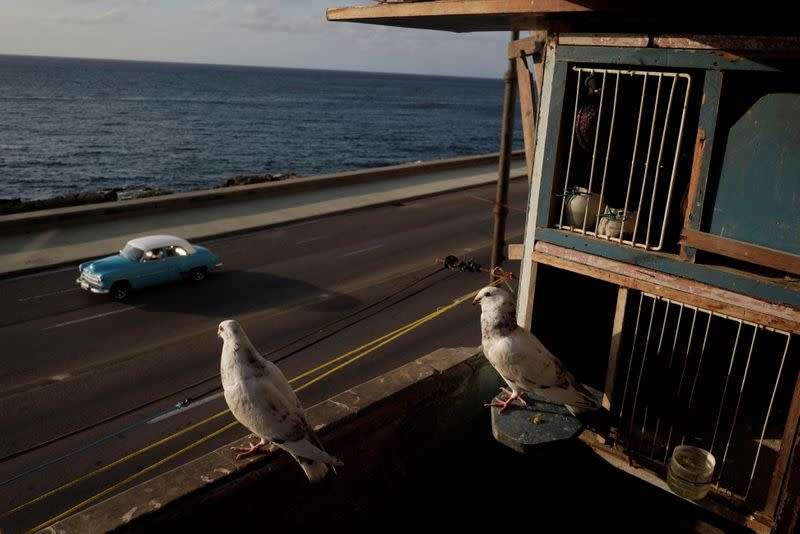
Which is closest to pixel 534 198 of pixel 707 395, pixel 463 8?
pixel 463 8

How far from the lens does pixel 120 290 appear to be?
679 inches

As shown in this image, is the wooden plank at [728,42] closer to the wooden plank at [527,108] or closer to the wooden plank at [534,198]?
the wooden plank at [534,198]

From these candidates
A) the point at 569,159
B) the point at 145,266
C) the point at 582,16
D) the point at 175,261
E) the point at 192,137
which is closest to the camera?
the point at 582,16

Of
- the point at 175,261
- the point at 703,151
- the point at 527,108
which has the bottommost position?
the point at 175,261

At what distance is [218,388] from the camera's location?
41.6ft

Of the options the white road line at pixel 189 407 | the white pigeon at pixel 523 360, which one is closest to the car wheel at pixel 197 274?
the white road line at pixel 189 407

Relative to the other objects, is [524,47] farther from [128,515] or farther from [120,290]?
[120,290]

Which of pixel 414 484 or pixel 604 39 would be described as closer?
pixel 604 39

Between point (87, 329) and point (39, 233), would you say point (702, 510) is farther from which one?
point (39, 233)

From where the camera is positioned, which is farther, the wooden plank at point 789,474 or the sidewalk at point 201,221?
the sidewalk at point 201,221

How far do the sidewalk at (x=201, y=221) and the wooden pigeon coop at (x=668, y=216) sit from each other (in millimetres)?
16916

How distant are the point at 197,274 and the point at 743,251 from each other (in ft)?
53.7

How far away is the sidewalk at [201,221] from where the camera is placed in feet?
66.9

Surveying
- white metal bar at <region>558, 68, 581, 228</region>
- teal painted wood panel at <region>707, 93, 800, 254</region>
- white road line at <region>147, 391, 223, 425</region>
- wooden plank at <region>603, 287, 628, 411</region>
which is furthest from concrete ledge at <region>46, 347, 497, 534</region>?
white road line at <region>147, 391, 223, 425</region>
